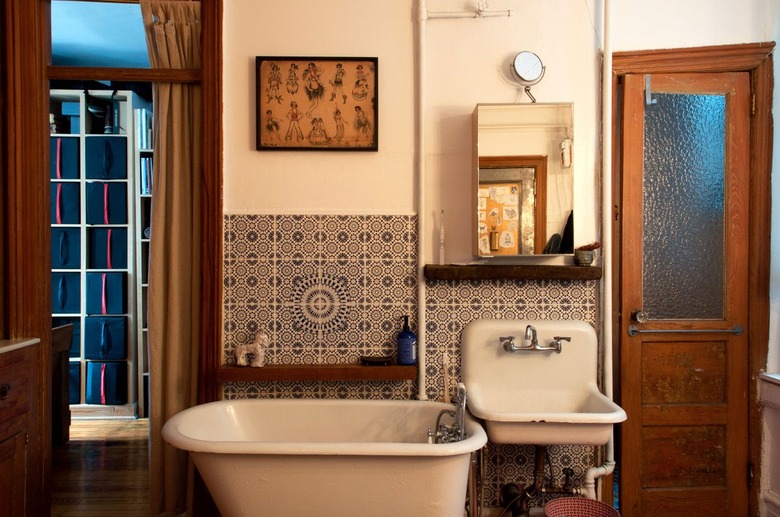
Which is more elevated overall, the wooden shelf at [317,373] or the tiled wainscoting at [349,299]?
the tiled wainscoting at [349,299]

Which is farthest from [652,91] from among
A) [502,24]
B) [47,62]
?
[47,62]

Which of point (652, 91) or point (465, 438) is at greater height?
point (652, 91)

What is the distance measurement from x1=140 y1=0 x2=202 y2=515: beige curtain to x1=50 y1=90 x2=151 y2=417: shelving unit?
194 centimetres

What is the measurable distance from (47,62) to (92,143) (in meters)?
1.89

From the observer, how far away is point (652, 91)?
2.30 metres

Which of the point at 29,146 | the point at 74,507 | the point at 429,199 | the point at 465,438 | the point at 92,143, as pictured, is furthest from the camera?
the point at 92,143

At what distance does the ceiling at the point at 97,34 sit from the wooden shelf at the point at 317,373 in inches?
93.8

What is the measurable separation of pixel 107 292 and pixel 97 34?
1947mm

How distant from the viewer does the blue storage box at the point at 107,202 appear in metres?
3.93

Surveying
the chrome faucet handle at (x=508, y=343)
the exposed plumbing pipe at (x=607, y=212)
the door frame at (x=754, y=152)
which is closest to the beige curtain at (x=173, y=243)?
the chrome faucet handle at (x=508, y=343)

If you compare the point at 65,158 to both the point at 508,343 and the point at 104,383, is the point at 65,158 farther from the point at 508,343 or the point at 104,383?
the point at 508,343

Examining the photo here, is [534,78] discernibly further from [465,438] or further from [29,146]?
[29,146]

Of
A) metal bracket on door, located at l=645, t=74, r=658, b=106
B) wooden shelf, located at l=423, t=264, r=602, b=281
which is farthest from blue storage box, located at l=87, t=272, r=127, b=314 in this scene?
metal bracket on door, located at l=645, t=74, r=658, b=106

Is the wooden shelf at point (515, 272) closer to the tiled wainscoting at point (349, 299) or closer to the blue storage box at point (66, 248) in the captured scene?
the tiled wainscoting at point (349, 299)
